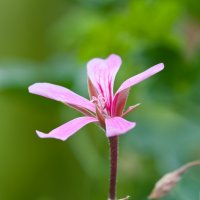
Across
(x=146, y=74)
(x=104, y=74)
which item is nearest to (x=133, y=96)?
(x=104, y=74)

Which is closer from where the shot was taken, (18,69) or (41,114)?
(18,69)

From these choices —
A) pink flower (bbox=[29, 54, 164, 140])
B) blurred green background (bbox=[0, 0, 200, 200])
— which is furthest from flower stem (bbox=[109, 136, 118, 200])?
blurred green background (bbox=[0, 0, 200, 200])

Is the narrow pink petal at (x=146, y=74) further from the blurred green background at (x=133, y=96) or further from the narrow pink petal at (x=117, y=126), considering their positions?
the blurred green background at (x=133, y=96)

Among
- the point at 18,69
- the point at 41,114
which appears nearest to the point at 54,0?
the point at 41,114

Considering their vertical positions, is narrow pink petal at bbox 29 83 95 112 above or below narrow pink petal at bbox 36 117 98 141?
above

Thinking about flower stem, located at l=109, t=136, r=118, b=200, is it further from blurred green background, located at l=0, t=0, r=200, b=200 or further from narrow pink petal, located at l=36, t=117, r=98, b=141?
blurred green background, located at l=0, t=0, r=200, b=200

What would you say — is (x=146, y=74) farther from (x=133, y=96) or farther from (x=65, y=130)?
(x=133, y=96)

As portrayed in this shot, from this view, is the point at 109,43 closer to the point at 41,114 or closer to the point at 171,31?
the point at 171,31
